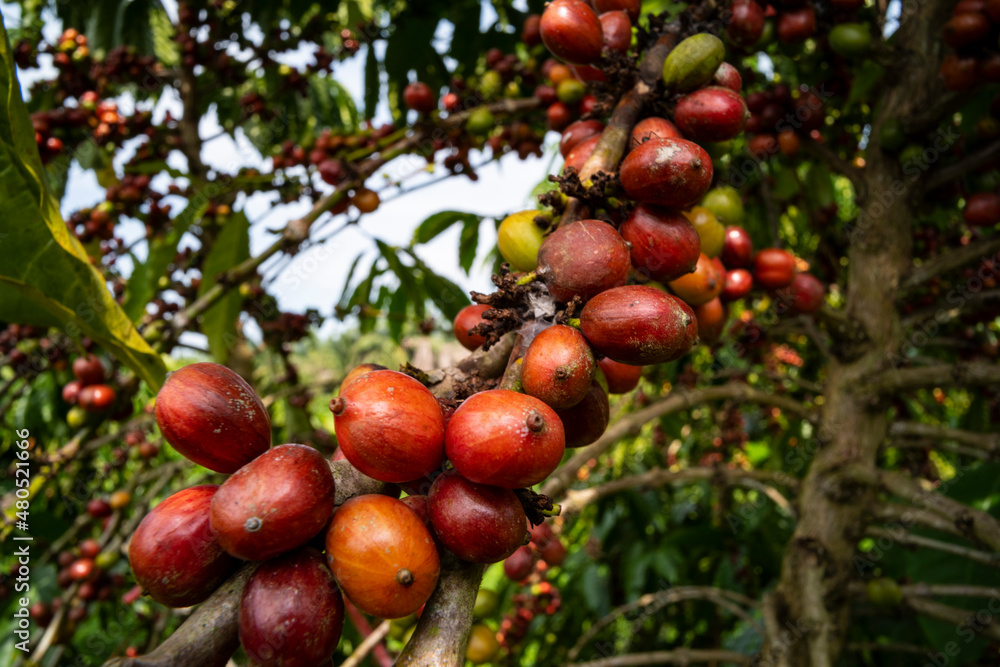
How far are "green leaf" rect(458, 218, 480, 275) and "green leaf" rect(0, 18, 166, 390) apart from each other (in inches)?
60.5

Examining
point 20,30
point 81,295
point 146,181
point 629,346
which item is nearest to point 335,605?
point 629,346

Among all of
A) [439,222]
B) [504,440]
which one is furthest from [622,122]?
[439,222]

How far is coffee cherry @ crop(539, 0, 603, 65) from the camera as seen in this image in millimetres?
1453

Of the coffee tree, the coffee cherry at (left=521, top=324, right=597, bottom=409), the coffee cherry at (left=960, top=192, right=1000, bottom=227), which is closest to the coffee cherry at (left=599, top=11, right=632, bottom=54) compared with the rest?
the coffee tree

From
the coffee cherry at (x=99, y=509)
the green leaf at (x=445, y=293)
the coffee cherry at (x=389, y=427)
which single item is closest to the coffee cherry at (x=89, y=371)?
the coffee cherry at (x=99, y=509)

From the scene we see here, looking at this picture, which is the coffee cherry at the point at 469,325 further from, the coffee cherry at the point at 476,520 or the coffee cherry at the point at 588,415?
the coffee cherry at the point at 476,520

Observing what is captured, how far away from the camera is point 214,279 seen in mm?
2756

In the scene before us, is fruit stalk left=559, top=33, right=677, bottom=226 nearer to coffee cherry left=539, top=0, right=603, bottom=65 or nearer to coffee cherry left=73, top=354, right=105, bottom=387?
coffee cherry left=539, top=0, right=603, bottom=65

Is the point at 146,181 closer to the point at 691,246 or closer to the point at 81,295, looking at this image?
the point at 81,295

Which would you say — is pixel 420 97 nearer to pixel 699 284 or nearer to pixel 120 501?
pixel 699 284

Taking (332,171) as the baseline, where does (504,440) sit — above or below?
below

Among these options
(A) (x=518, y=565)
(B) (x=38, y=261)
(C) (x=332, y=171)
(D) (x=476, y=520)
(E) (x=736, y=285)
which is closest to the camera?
(D) (x=476, y=520)

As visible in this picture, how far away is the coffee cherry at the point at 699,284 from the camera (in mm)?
1476

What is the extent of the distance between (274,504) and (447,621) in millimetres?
273
